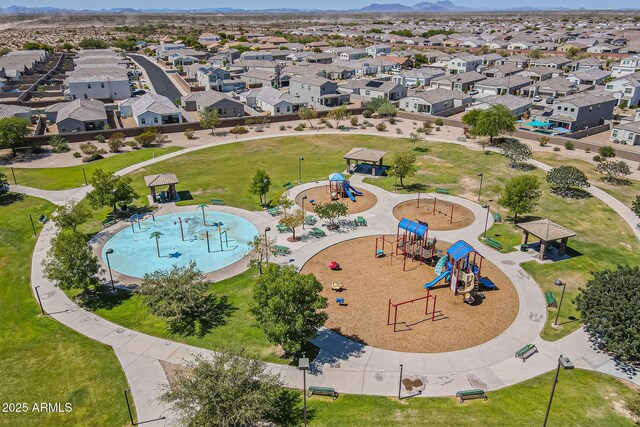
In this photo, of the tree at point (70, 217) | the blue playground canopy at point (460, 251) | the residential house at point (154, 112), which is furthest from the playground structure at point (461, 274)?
the residential house at point (154, 112)

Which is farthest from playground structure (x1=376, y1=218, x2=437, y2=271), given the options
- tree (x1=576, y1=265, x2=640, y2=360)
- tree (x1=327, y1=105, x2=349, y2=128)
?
tree (x1=327, y1=105, x2=349, y2=128)

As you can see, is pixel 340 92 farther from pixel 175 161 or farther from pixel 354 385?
pixel 354 385

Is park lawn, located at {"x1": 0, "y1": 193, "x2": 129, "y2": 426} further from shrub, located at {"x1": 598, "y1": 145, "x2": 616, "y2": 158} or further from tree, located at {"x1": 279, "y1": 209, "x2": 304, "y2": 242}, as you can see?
shrub, located at {"x1": 598, "y1": 145, "x2": 616, "y2": 158}

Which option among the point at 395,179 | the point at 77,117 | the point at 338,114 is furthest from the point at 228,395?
the point at 77,117

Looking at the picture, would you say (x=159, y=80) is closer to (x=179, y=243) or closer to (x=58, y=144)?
(x=58, y=144)

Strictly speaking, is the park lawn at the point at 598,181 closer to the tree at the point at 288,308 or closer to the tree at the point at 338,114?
the tree at the point at 338,114
